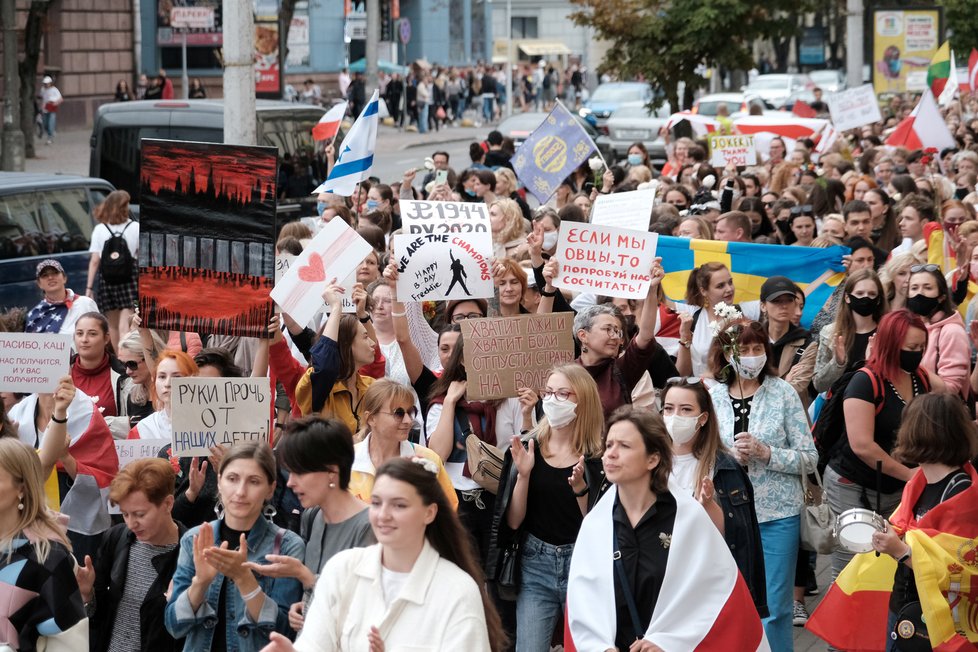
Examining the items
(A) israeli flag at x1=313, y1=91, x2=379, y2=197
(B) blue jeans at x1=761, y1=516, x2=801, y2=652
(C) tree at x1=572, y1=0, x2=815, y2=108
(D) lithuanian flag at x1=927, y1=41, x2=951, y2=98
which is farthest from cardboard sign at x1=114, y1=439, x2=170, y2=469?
(C) tree at x1=572, y1=0, x2=815, y2=108

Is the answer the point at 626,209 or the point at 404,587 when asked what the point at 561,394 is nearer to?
the point at 404,587

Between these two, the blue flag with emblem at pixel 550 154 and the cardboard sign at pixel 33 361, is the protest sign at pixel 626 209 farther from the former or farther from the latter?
the cardboard sign at pixel 33 361

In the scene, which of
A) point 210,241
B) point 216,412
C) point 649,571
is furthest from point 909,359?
point 210,241

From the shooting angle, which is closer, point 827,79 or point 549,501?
point 549,501

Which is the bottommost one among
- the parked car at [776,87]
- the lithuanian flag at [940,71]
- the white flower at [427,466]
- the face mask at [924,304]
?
the white flower at [427,466]

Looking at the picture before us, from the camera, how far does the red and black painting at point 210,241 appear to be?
6977 millimetres

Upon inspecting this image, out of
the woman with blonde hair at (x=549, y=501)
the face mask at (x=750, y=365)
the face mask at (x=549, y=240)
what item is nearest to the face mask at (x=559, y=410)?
the woman with blonde hair at (x=549, y=501)

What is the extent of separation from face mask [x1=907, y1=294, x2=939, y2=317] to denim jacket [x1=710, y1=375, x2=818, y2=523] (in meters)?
1.65

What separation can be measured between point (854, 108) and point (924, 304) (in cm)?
1192

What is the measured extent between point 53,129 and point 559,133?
2305 cm

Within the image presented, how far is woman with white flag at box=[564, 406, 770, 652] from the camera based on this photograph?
16.3 ft

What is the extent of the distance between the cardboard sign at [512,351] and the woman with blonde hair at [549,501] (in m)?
0.68

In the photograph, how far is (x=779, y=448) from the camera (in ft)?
21.2

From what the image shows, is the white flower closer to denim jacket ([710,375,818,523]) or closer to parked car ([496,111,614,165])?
denim jacket ([710,375,818,523])
